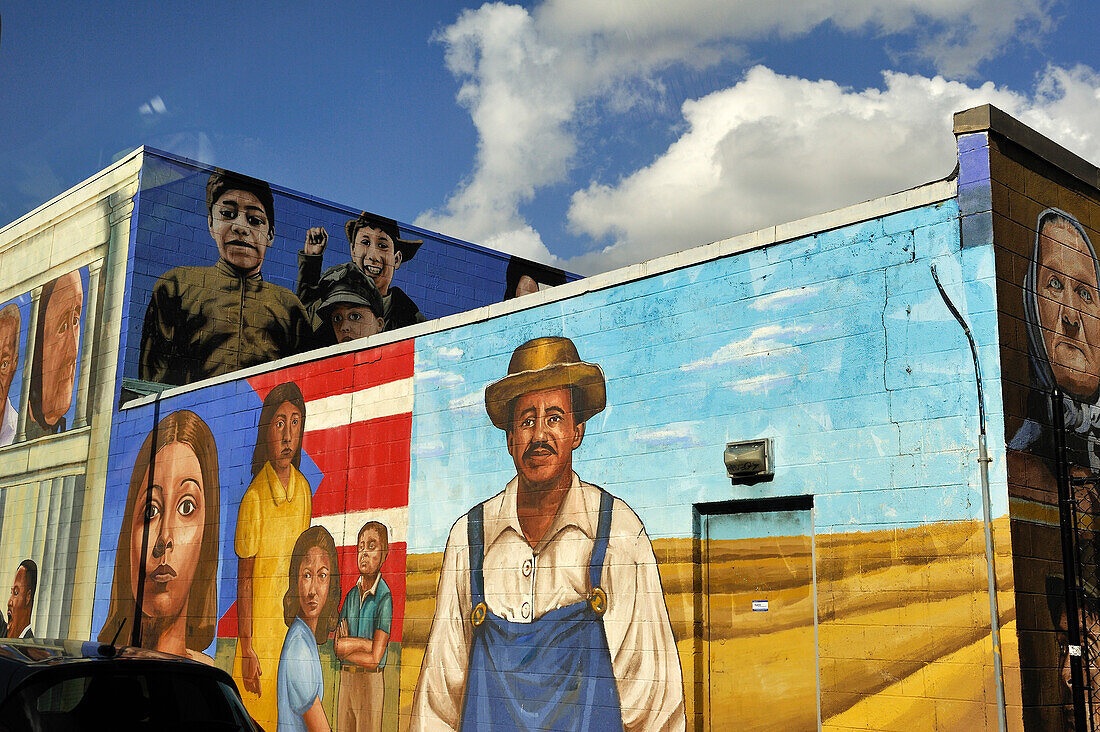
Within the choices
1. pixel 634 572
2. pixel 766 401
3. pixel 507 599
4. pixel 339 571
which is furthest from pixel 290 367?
pixel 766 401

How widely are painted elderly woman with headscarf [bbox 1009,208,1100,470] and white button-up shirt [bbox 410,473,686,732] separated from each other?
11.9 ft

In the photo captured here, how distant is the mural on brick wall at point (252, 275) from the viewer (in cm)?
1820

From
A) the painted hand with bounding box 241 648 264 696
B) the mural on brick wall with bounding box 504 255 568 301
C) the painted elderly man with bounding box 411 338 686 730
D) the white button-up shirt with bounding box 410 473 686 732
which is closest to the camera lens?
the white button-up shirt with bounding box 410 473 686 732

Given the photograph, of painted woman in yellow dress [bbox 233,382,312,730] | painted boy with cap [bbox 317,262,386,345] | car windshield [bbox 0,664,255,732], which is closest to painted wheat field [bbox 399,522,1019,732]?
car windshield [bbox 0,664,255,732]

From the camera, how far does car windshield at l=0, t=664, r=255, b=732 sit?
5402 mm

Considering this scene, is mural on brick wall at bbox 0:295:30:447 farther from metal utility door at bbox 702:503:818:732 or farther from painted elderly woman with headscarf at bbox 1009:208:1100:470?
painted elderly woman with headscarf at bbox 1009:208:1100:470

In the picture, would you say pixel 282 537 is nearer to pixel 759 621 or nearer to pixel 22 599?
pixel 759 621

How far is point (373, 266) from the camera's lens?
70.6 feet

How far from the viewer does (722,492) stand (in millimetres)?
9031

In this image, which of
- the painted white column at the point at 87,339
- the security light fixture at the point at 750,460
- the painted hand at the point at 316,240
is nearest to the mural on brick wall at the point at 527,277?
the painted hand at the point at 316,240

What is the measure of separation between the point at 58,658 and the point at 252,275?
47.5 ft

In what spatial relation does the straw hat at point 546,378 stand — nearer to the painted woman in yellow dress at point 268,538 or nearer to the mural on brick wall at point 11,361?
the painted woman in yellow dress at point 268,538

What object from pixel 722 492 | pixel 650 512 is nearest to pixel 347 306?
pixel 650 512

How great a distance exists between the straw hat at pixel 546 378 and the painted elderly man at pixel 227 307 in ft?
30.2
